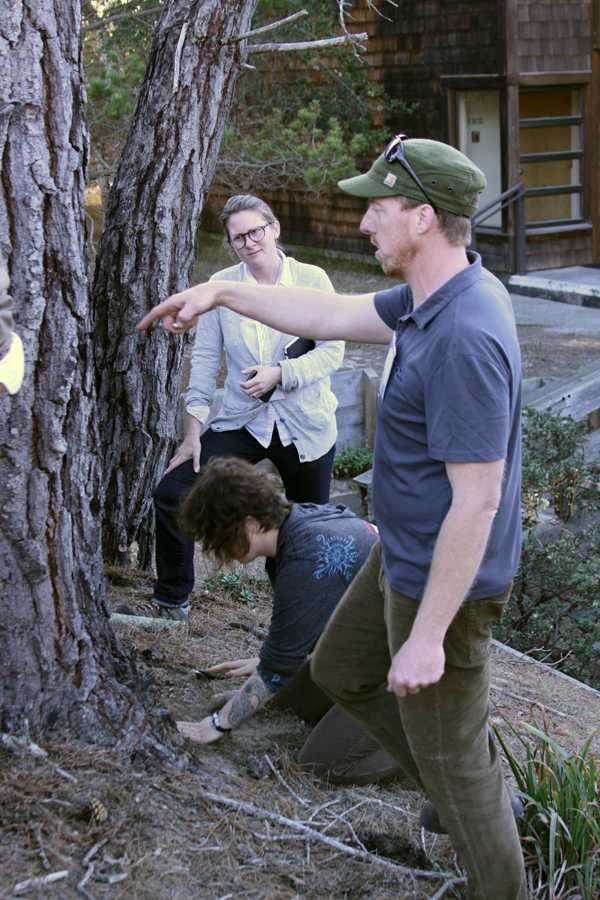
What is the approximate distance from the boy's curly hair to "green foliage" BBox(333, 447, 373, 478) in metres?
6.35

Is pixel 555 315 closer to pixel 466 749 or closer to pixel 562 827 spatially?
pixel 562 827

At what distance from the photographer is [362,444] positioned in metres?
10.3

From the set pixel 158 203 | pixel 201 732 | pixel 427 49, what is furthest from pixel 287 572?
pixel 427 49

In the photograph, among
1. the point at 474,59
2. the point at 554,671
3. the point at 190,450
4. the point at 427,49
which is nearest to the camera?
the point at 190,450

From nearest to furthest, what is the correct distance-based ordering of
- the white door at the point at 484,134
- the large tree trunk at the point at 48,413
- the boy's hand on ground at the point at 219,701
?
the large tree trunk at the point at 48,413 < the boy's hand on ground at the point at 219,701 < the white door at the point at 484,134

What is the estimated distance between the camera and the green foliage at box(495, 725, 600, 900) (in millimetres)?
3279

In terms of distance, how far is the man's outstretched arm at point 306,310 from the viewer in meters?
3.33

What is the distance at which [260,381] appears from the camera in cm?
469

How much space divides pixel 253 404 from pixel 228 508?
138 centimetres

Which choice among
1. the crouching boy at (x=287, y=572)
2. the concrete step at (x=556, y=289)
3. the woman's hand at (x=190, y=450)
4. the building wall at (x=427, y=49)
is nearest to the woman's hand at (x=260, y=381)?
the woman's hand at (x=190, y=450)

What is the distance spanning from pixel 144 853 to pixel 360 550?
115 cm

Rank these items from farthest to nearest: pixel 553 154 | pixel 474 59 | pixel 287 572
Answer: 1. pixel 553 154
2. pixel 474 59
3. pixel 287 572

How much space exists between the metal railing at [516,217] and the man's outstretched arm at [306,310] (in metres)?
11.6

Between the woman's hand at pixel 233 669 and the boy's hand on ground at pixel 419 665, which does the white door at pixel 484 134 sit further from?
the boy's hand on ground at pixel 419 665
